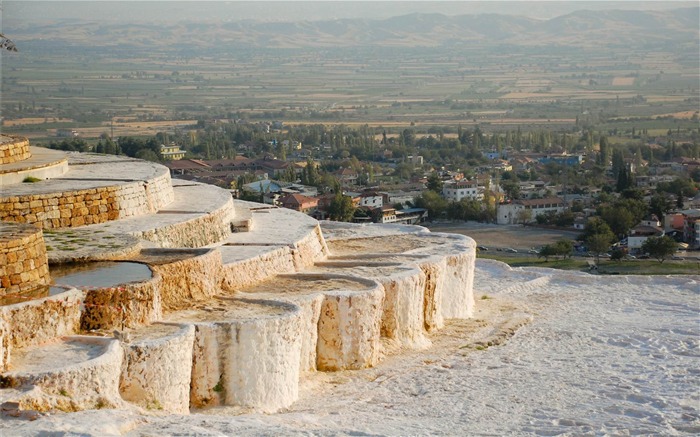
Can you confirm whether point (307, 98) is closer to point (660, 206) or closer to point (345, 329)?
point (660, 206)

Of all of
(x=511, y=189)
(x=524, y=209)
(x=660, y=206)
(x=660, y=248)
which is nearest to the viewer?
(x=660, y=248)

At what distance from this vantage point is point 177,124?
109938 millimetres

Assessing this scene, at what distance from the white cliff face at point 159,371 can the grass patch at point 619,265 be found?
72.4ft

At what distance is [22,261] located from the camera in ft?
57.5

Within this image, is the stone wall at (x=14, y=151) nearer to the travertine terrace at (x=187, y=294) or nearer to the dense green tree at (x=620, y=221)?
the travertine terrace at (x=187, y=294)

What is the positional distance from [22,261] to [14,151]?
7.49 metres

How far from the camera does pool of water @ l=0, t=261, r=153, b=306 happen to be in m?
17.2

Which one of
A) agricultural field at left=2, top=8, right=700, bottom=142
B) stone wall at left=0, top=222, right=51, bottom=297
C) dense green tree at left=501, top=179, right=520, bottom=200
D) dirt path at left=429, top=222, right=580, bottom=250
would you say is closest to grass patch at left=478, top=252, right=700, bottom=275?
dirt path at left=429, top=222, right=580, bottom=250

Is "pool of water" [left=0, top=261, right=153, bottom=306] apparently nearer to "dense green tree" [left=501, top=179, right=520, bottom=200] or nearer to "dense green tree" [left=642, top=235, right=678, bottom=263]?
"dense green tree" [left=642, top=235, right=678, bottom=263]

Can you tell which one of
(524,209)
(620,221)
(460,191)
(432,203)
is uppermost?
(620,221)

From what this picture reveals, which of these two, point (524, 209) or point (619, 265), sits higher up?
point (619, 265)

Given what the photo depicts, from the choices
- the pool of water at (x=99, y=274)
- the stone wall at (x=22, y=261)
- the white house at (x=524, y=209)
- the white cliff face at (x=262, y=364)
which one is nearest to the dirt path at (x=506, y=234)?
the white house at (x=524, y=209)

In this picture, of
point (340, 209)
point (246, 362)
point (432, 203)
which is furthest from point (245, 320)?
point (432, 203)

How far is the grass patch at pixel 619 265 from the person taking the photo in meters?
38.1
